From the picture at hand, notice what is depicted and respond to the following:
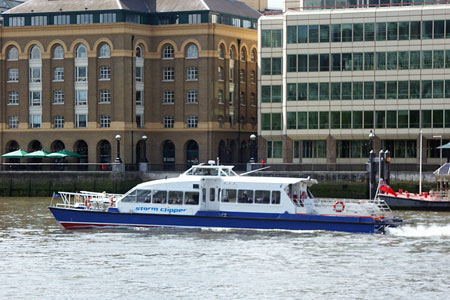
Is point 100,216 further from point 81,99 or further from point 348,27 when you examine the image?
point 81,99

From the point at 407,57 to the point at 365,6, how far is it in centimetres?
536

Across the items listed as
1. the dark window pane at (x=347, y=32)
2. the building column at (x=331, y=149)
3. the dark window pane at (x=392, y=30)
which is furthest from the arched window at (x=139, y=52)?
the dark window pane at (x=392, y=30)

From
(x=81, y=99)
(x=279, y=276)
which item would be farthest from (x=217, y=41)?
(x=279, y=276)

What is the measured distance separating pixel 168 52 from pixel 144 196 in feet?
145

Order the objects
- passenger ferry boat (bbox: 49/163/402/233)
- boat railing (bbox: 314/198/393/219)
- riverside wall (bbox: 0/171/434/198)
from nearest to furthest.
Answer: passenger ferry boat (bbox: 49/163/402/233), boat railing (bbox: 314/198/393/219), riverside wall (bbox: 0/171/434/198)

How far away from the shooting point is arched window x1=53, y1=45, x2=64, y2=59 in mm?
95812

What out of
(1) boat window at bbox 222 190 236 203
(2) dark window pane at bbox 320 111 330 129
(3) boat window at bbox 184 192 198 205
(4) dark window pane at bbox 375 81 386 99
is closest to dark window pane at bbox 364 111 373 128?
(4) dark window pane at bbox 375 81 386 99

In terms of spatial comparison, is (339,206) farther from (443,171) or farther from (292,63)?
(292,63)

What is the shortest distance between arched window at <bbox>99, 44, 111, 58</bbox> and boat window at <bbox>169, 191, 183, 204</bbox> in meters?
42.7

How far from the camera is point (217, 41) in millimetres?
94000

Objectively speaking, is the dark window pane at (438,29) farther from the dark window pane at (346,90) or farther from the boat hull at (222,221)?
the boat hull at (222,221)

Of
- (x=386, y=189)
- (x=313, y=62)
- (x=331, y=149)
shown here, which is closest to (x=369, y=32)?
(x=313, y=62)

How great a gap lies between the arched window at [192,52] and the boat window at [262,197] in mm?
43284

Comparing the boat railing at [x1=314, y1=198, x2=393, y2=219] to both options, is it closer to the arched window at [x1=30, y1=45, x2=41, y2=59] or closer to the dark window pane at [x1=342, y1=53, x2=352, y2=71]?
the dark window pane at [x1=342, y1=53, x2=352, y2=71]
